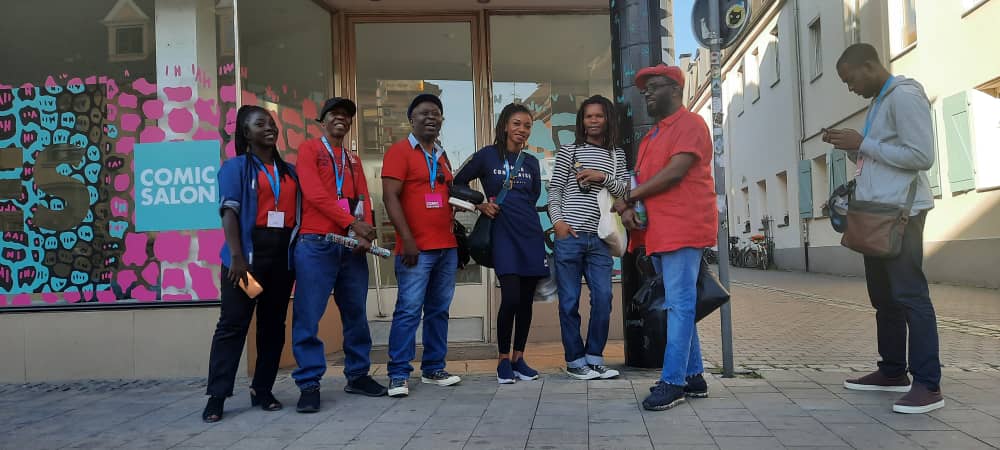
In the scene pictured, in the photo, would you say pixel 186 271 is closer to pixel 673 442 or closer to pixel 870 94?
pixel 673 442

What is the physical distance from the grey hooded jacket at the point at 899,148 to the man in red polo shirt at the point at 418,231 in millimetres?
2386

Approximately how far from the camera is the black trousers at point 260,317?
438 cm

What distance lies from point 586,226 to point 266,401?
2146 millimetres

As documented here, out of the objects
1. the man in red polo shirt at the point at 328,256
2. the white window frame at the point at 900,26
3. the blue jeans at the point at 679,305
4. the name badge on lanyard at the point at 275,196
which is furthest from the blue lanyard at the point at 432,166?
the white window frame at the point at 900,26

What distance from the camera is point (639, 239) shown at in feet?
15.3

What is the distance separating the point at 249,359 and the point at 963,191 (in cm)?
1275

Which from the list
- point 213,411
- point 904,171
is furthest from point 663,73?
point 213,411

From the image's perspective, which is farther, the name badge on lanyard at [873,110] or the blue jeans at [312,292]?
the blue jeans at [312,292]

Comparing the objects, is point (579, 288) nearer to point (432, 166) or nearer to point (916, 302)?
point (432, 166)

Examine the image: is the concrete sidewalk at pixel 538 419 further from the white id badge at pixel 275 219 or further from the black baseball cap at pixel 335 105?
the black baseball cap at pixel 335 105

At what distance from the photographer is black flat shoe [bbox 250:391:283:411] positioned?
456 centimetres

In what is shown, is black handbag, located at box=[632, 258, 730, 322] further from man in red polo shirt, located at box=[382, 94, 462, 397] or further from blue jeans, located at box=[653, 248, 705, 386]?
man in red polo shirt, located at box=[382, 94, 462, 397]

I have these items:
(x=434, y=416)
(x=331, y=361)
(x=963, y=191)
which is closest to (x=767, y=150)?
(x=963, y=191)

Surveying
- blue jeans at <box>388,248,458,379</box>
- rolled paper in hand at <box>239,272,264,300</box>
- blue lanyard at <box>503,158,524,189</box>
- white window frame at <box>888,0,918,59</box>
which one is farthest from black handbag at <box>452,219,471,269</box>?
white window frame at <box>888,0,918,59</box>
